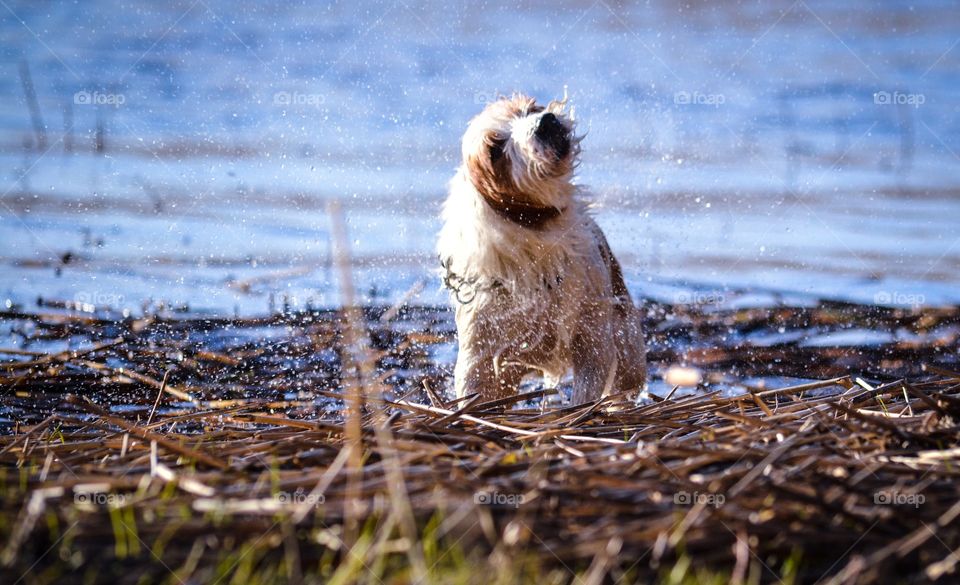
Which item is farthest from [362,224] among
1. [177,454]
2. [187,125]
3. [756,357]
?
[177,454]

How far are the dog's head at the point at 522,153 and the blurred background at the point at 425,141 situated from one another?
111 cm

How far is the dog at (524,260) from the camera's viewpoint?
15.0ft

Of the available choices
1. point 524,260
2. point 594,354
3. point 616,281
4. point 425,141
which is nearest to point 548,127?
point 524,260

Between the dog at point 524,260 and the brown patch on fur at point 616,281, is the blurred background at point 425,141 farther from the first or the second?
the dog at point 524,260

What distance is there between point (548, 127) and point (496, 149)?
0.25 m

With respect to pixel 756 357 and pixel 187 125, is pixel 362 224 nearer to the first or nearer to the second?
pixel 187 125

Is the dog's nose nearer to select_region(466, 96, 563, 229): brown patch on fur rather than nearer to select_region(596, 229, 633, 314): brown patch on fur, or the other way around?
select_region(466, 96, 563, 229): brown patch on fur

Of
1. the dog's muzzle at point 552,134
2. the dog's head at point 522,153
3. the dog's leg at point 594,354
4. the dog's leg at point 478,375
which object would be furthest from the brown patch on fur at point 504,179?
the dog's leg at point 478,375

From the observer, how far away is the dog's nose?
4.44 metres

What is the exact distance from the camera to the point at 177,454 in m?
3.45

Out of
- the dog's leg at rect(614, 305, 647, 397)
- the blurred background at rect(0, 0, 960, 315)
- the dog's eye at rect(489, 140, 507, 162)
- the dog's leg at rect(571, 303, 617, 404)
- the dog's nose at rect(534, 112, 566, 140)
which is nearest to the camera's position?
the dog's nose at rect(534, 112, 566, 140)

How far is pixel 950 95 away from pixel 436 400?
396 inches

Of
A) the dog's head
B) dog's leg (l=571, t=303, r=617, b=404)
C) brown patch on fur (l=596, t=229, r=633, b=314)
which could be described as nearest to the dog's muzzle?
the dog's head

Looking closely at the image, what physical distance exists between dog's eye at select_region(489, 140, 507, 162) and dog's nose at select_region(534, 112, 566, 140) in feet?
0.62
